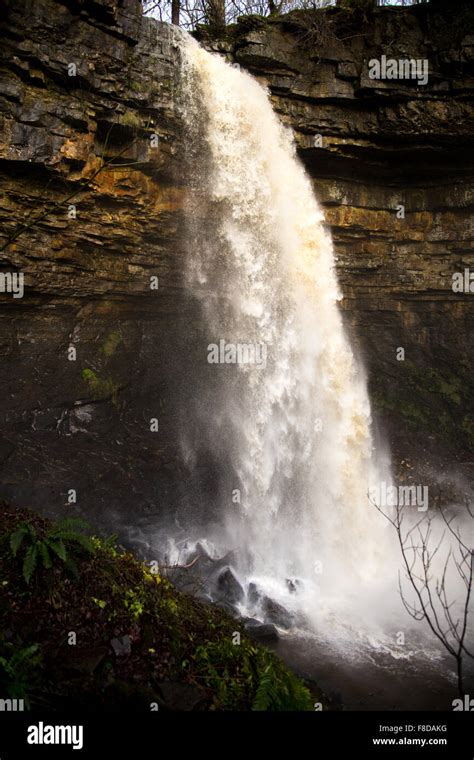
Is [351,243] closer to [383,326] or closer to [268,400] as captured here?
[383,326]

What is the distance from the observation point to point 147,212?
44.0 ft

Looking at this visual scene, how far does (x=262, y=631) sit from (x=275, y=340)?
7.23 m

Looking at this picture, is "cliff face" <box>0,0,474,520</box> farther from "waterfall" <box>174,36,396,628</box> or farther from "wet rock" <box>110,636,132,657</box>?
"wet rock" <box>110,636,132,657</box>

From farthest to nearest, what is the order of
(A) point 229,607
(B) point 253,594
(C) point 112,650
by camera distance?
(B) point 253,594
(A) point 229,607
(C) point 112,650

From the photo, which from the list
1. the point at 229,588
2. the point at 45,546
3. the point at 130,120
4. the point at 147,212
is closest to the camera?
the point at 45,546

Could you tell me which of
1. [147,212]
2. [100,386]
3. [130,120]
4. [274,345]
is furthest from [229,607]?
[130,120]

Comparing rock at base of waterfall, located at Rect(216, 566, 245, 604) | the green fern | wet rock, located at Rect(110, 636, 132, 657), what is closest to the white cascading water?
rock at base of waterfall, located at Rect(216, 566, 245, 604)

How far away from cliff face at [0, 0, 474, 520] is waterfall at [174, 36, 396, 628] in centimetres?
78

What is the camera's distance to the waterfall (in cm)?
1309

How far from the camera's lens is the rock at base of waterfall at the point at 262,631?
30.8 feet

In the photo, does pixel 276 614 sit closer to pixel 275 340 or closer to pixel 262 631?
pixel 262 631

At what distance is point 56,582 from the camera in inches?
247

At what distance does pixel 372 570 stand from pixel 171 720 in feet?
27.6

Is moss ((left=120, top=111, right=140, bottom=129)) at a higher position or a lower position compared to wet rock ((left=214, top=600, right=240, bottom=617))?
higher
